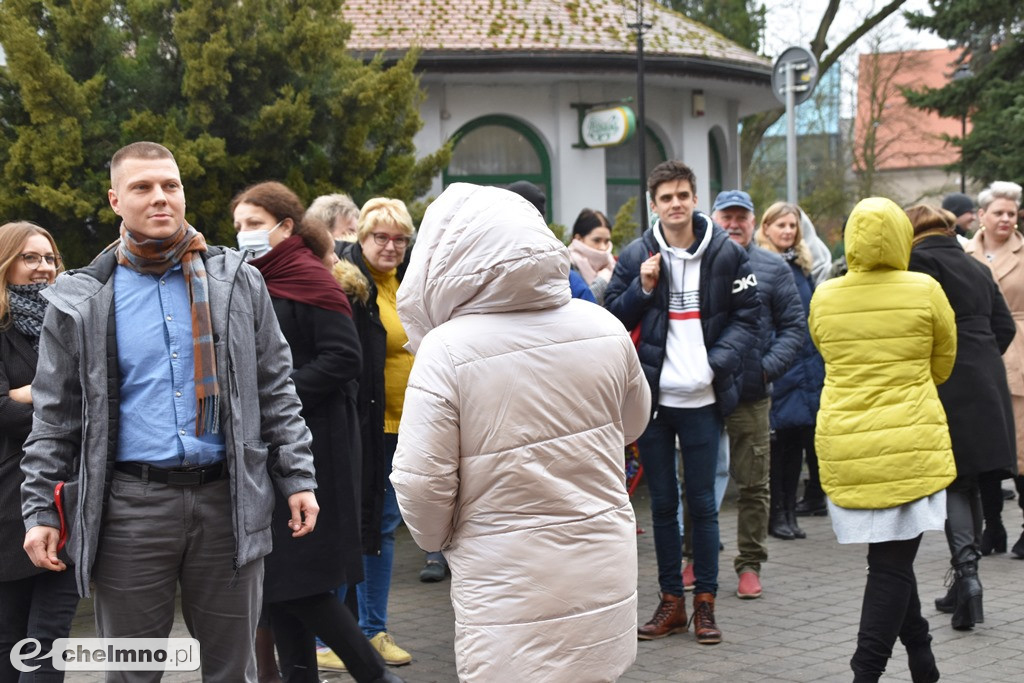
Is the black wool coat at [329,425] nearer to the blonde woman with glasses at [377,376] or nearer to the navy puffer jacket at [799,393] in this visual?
the blonde woman with glasses at [377,376]

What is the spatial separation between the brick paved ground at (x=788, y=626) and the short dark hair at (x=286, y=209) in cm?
202

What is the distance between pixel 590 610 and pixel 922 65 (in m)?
46.4

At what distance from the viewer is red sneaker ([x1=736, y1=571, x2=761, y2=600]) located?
727 cm

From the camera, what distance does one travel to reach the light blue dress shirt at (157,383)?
3797mm

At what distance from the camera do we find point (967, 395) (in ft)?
22.0

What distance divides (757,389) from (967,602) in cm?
164

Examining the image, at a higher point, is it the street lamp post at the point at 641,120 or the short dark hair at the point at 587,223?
the street lamp post at the point at 641,120

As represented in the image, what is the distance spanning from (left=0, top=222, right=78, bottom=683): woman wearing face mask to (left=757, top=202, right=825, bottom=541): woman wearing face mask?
5345 millimetres

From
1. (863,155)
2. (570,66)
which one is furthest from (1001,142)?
(863,155)

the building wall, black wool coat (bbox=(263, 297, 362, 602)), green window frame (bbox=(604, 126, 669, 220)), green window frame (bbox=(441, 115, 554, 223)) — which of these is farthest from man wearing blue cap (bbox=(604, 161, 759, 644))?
green window frame (bbox=(604, 126, 669, 220))

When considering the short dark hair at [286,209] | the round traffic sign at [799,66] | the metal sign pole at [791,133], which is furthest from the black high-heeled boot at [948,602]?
the round traffic sign at [799,66]

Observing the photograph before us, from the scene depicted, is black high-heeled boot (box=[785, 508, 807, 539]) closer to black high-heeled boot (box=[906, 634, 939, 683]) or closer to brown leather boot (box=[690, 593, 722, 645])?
brown leather boot (box=[690, 593, 722, 645])

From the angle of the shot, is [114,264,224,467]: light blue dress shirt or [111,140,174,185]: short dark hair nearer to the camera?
[114,264,224,467]: light blue dress shirt

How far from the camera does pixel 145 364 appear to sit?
151 inches
